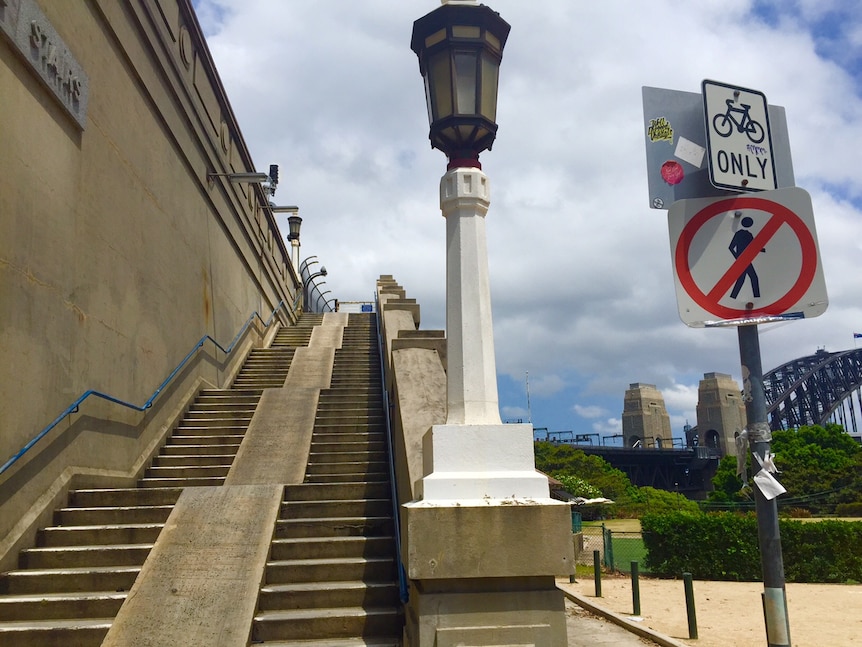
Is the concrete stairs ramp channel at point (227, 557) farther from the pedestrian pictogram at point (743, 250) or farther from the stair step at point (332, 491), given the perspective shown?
the pedestrian pictogram at point (743, 250)

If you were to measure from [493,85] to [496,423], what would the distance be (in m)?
2.20

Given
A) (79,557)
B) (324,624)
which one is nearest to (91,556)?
(79,557)

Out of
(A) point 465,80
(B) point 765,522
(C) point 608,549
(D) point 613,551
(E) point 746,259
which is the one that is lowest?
(D) point 613,551

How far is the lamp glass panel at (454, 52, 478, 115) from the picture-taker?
4395 millimetres

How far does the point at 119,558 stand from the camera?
19.9ft

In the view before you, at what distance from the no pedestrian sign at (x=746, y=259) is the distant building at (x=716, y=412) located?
324 ft

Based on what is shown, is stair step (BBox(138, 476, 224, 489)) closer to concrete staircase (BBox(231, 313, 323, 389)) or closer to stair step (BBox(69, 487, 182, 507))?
stair step (BBox(69, 487, 182, 507))

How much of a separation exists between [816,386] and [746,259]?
127030 mm

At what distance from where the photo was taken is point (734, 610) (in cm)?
1177

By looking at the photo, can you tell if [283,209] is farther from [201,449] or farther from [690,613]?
[690,613]

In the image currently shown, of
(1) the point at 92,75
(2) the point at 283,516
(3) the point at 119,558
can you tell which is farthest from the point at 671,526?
(1) the point at 92,75

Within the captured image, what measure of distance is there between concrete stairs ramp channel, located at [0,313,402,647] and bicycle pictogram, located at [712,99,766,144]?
4196 millimetres

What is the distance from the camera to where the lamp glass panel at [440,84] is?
4.41 m

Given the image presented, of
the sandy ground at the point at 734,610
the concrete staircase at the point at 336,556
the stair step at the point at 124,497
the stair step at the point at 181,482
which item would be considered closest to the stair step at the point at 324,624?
the concrete staircase at the point at 336,556
